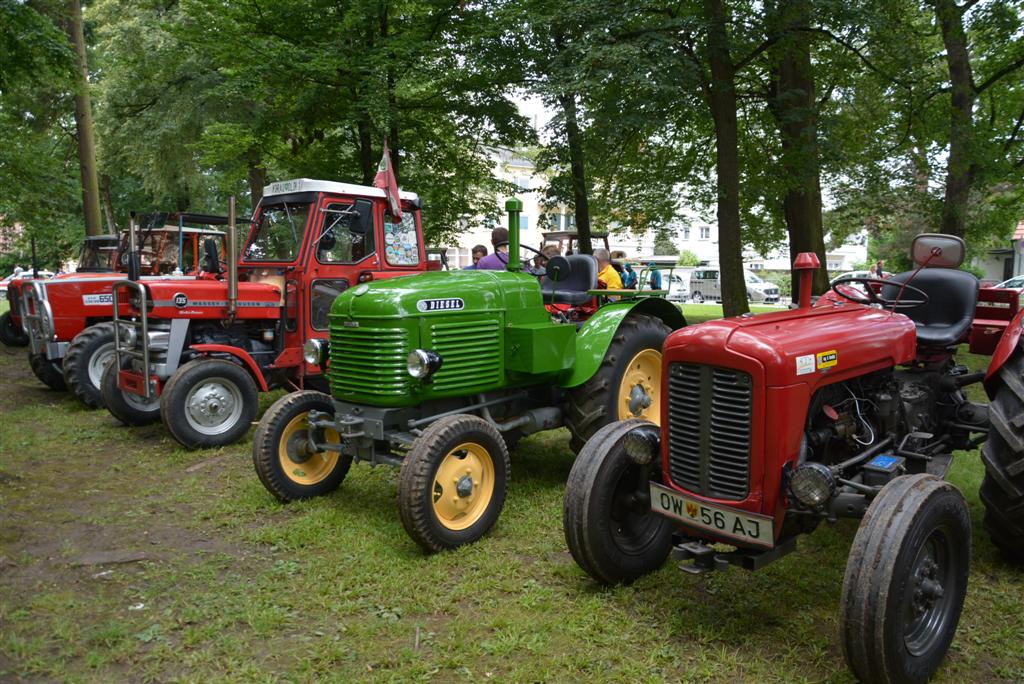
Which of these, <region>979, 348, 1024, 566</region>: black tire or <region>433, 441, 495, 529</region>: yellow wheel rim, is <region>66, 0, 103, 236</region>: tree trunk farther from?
<region>979, 348, 1024, 566</region>: black tire

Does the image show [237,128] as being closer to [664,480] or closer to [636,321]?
[636,321]

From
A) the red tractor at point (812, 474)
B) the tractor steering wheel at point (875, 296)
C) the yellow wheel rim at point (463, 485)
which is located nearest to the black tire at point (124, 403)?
the yellow wheel rim at point (463, 485)

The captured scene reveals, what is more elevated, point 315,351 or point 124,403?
point 315,351

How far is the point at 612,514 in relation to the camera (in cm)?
373

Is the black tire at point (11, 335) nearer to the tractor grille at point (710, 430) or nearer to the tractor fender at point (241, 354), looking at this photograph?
the tractor fender at point (241, 354)

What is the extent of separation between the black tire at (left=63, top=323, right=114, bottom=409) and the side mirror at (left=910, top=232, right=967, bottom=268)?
7.76 m

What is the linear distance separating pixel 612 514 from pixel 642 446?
0.41 m

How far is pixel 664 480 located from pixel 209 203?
26718mm

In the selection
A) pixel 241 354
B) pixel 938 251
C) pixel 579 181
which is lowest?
pixel 241 354

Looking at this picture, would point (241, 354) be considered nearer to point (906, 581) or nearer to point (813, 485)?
point (813, 485)

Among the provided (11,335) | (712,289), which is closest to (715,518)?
(11,335)

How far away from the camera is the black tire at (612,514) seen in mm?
3559

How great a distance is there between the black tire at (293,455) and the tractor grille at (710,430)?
2686mm

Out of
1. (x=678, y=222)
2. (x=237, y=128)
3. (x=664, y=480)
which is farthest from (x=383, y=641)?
(x=678, y=222)
